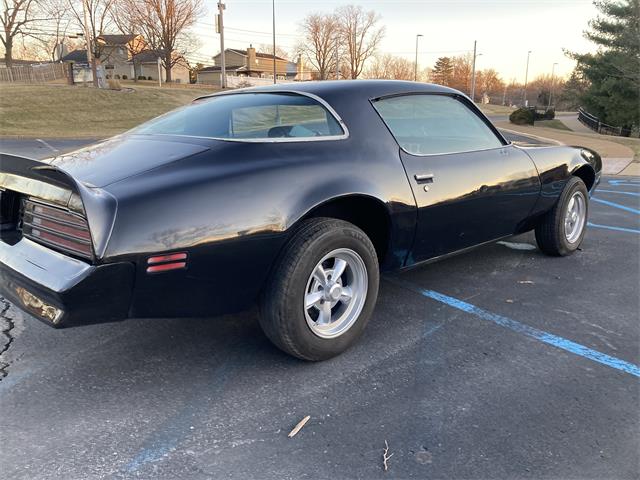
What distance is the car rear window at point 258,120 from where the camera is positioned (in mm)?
2912

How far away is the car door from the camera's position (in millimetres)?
3129

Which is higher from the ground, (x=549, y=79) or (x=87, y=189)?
(x=549, y=79)

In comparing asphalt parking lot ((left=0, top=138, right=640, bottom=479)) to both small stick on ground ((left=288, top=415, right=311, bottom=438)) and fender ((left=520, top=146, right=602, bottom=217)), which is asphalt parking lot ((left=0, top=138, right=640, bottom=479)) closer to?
small stick on ground ((left=288, top=415, right=311, bottom=438))

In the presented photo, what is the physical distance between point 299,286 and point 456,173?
142 cm

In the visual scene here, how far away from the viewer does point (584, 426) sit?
2.19m

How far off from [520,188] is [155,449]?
298cm

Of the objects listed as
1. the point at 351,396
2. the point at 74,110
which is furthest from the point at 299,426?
the point at 74,110

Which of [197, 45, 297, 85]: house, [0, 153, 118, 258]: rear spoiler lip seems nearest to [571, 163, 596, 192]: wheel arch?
[0, 153, 118, 258]: rear spoiler lip

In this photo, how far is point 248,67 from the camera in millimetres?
80188

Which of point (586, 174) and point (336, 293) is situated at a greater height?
point (586, 174)

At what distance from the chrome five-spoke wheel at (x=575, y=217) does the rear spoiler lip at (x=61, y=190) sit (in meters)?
3.78

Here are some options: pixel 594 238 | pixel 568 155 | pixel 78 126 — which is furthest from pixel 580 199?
pixel 78 126

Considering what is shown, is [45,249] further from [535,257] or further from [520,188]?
[535,257]

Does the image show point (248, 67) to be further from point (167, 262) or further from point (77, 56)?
point (167, 262)
